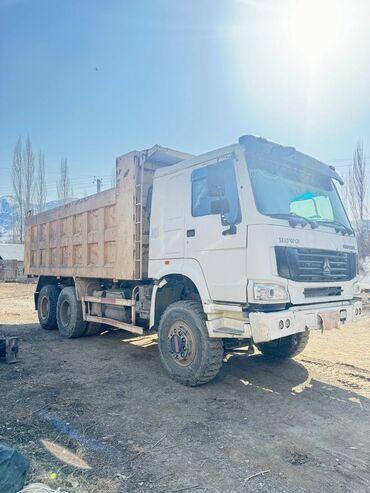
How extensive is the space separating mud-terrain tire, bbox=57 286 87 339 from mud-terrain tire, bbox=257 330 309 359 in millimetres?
3810

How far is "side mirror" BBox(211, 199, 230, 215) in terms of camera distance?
4.42 m

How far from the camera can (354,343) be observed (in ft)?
24.0

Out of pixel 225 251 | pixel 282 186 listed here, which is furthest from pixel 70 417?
pixel 282 186

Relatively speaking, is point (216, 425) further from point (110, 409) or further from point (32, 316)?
point (32, 316)

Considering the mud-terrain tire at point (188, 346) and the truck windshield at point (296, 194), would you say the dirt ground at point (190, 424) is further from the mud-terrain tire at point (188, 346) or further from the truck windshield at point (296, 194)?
the truck windshield at point (296, 194)

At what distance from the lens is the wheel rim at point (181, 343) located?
15.8 ft

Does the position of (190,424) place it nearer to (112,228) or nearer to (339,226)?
(339,226)

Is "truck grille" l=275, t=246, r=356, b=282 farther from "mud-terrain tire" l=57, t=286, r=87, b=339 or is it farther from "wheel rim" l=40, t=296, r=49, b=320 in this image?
"wheel rim" l=40, t=296, r=49, b=320

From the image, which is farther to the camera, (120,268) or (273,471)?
(120,268)

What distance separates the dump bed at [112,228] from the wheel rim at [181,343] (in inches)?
50.5

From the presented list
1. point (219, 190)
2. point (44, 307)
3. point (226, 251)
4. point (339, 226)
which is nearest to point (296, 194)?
point (339, 226)

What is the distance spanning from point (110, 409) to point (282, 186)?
3.39 m

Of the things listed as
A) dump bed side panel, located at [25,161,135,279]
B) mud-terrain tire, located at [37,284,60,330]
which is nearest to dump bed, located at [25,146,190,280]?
dump bed side panel, located at [25,161,135,279]

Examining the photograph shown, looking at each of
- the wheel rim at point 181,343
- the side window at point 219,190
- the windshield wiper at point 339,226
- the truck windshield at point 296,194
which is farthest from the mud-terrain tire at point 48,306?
the windshield wiper at point 339,226
